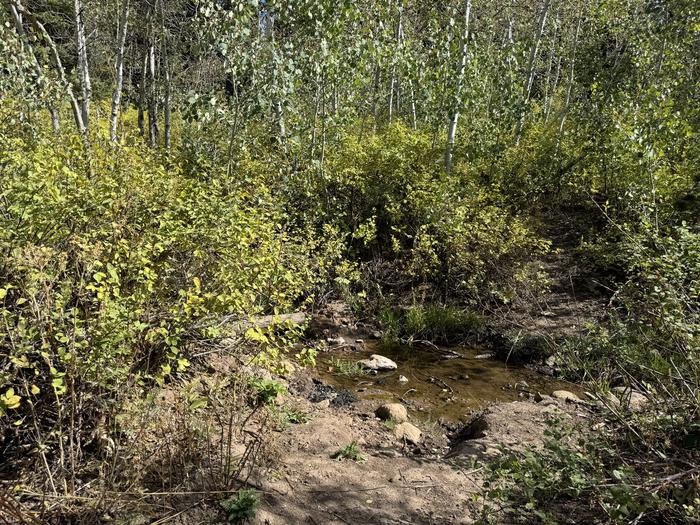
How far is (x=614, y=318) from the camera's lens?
4.95 metres

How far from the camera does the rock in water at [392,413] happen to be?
5.21 meters

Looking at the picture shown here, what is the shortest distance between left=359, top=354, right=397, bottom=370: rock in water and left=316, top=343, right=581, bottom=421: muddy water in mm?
103

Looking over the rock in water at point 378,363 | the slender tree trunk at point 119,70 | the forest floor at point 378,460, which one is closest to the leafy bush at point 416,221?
the rock in water at point 378,363

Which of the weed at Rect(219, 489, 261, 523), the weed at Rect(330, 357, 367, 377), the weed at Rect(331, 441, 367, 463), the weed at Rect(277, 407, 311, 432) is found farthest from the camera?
the weed at Rect(330, 357, 367, 377)

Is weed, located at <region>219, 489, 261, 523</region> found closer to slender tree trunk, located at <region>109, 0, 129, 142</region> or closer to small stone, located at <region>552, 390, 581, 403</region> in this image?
small stone, located at <region>552, 390, 581, 403</region>

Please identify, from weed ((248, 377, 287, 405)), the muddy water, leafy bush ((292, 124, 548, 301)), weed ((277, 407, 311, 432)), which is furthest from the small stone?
weed ((248, 377, 287, 405))

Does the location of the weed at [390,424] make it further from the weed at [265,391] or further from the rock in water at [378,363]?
the rock in water at [378,363]

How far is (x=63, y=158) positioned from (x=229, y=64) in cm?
356

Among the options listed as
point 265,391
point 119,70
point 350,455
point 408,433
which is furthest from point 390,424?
point 119,70

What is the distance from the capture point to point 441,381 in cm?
667

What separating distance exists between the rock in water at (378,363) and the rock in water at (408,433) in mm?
1813

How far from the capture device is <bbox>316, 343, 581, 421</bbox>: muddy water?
6066mm

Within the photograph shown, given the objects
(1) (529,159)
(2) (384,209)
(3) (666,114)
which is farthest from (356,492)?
(1) (529,159)

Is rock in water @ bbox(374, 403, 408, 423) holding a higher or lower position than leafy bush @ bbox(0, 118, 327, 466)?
lower
